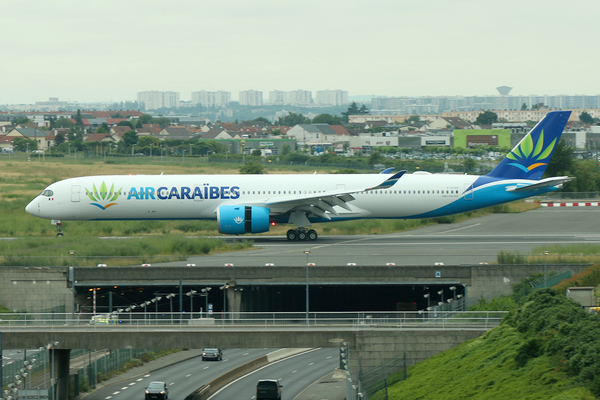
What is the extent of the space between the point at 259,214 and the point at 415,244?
34.0ft

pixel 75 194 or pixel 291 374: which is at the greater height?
pixel 75 194

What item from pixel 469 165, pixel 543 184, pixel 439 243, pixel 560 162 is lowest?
pixel 439 243

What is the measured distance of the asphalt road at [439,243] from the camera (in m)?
40.8

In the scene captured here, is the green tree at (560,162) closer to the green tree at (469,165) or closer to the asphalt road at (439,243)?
the asphalt road at (439,243)

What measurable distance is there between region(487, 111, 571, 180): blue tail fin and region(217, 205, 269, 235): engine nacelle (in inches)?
631

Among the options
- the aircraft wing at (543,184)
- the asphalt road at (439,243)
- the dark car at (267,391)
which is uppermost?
the aircraft wing at (543,184)

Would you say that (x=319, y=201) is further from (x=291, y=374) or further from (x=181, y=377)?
(x=181, y=377)

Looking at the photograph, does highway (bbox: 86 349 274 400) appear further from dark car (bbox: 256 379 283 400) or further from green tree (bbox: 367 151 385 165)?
green tree (bbox: 367 151 385 165)

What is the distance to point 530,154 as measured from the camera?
4756 cm

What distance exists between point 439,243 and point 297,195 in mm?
9815

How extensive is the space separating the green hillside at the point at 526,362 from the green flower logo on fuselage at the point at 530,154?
2077 centimetres

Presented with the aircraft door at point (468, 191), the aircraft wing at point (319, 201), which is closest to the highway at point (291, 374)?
the aircraft wing at point (319, 201)

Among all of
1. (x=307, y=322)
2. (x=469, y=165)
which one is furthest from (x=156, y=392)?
Answer: (x=469, y=165)

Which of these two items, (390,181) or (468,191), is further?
(468,191)
